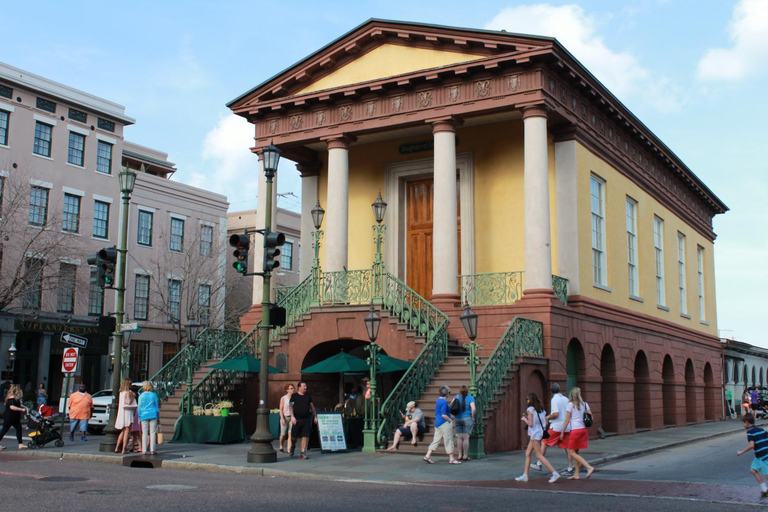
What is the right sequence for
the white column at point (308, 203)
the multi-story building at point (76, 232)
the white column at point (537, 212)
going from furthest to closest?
the multi-story building at point (76, 232) → the white column at point (308, 203) → the white column at point (537, 212)

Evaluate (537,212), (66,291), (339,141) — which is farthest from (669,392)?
(66,291)

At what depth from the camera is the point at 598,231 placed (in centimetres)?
2577

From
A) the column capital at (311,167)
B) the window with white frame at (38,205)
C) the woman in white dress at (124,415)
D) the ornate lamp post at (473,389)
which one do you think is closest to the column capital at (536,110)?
the ornate lamp post at (473,389)

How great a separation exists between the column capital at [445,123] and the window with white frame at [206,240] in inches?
830

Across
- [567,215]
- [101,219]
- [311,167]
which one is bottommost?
[567,215]

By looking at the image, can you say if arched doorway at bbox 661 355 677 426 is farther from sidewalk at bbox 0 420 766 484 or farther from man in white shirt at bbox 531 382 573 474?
man in white shirt at bbox 531 382 573 474

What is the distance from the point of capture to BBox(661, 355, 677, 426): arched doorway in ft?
103

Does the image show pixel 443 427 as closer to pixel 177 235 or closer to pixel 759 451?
pixel 759 451

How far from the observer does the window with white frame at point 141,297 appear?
41469 mm

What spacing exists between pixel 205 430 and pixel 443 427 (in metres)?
6.94

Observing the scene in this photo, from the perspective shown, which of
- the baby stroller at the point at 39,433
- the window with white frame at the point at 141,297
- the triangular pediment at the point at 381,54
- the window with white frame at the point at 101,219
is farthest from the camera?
the window with white frame at the point at 141,297

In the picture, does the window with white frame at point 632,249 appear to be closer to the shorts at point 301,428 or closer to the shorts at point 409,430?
the shorts at point 409,430

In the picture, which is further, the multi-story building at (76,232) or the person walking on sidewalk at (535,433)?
the multi-story building at (76,232)

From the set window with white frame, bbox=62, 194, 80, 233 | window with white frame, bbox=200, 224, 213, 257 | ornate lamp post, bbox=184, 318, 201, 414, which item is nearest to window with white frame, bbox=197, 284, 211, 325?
window with white frame, bbox=200, 224, 213, 257
